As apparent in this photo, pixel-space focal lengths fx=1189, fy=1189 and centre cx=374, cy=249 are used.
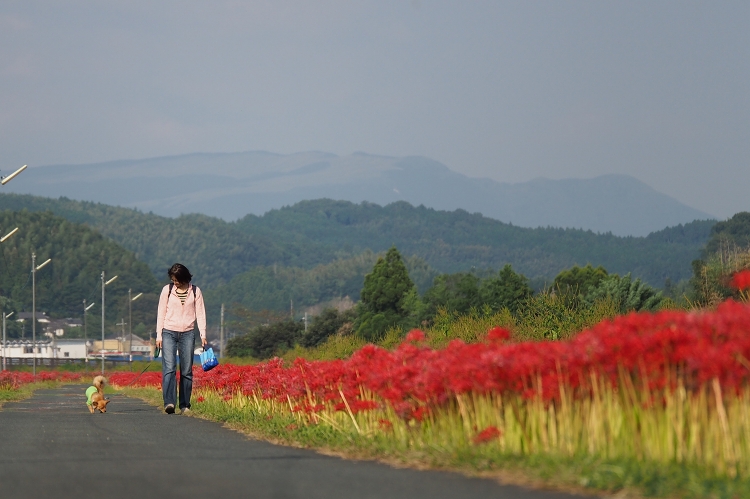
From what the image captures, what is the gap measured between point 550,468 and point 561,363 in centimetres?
92

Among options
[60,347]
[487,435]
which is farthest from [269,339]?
[487,435]

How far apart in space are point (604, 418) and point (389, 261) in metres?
69.3

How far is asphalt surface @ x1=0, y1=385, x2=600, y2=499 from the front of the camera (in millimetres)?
7238

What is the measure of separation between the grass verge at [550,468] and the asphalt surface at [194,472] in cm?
18

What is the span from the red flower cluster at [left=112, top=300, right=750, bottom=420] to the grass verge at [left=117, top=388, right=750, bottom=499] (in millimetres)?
459

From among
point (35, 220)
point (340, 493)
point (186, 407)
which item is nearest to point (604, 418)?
point (340, 493)

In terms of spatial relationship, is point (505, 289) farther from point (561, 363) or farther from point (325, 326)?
point (561, 363)

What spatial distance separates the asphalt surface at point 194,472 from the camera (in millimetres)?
7238

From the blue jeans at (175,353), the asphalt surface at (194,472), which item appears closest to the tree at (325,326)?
the blue jeans at (175,353)

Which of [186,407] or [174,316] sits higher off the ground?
[174,316]

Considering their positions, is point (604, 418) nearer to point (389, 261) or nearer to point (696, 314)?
point (696, 314)

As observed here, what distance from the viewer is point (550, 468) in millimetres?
7434

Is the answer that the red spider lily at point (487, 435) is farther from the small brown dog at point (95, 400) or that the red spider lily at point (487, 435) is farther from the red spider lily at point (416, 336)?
the small brown dog at point (95, 400)

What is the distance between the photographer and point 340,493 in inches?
283
